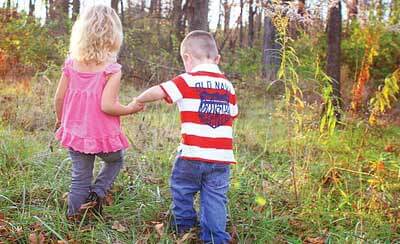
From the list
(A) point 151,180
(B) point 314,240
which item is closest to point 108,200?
(A) point 151,180

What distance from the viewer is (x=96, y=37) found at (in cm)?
359

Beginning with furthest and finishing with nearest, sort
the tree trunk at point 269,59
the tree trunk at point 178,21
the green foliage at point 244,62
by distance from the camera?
the tree trunk at point 178,21, the green foliage at point 244,62, the tree trunk at point 269,59

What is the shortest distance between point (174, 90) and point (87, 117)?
0.60 meters

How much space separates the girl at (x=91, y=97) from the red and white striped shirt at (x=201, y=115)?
315mm

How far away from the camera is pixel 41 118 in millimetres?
6664

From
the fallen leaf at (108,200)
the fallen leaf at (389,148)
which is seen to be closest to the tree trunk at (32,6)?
the fallen leaf at (389,148)

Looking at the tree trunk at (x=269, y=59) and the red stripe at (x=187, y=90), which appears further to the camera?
the tree trunk at (x=269, y=59)

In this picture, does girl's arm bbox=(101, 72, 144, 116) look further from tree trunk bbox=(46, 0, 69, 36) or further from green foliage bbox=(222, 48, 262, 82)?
tree trunk bbox=(46, 0, 69, 36)

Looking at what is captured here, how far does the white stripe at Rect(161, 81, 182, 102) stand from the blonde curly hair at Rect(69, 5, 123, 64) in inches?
20.4

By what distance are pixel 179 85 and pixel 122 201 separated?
3.82 feet

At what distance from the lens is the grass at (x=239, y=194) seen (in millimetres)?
3654

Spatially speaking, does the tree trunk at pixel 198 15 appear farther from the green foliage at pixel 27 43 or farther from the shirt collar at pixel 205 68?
the shirt collar at pixel 205 68

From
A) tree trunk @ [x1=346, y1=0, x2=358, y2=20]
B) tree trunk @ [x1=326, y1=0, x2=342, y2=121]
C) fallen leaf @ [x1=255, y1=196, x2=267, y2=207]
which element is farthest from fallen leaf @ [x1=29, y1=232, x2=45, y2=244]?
tree trunk @ [x1=346, y1=0, x2=358, y2=20]

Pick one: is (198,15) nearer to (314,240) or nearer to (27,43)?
(27,43)
